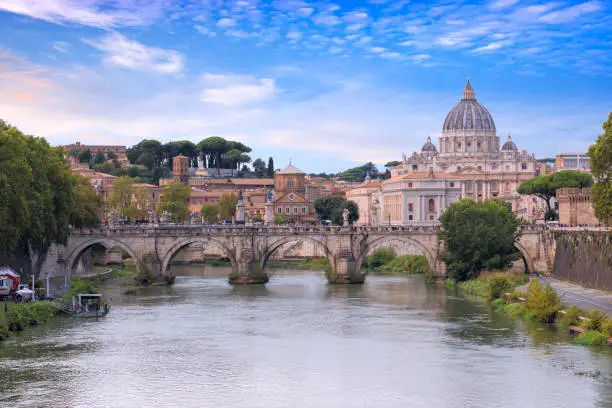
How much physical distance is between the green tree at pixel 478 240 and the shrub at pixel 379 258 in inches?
852

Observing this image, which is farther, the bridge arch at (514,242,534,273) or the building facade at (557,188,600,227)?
the building facade at (557,188,600,227)

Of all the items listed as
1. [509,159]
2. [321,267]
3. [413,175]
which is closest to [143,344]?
[321,267]

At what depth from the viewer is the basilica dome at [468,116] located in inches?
6836

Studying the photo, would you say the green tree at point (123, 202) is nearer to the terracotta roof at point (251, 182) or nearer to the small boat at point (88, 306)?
the terracotta roof at point (251, 182)

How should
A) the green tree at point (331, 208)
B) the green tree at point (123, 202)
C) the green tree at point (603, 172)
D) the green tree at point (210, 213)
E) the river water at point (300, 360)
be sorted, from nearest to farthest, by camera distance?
the river water at point (300, 360), the green tree at point (603, 172), the green tree at point (123, 202), the green tree at point (210, 213), the green tree at point (331, 208)

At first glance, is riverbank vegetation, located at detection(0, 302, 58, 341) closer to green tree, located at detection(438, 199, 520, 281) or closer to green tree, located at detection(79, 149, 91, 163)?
green tree, located at detection(438, 199, 520, 281)

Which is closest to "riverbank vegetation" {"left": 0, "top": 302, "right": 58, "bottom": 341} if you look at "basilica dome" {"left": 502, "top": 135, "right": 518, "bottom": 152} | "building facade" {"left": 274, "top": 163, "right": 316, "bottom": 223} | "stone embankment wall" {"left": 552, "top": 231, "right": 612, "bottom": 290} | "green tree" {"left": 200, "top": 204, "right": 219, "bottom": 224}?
"stone embankment wall" {"left": 552, "top": 231, "right": 612, "bottom": 290}

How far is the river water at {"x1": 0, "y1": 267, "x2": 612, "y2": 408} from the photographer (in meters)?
30.8

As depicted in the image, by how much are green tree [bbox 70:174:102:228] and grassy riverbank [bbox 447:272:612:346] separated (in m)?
24.5

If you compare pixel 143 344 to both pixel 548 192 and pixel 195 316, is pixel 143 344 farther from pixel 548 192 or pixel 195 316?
pixel 548 192

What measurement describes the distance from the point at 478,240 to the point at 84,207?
1019 inches

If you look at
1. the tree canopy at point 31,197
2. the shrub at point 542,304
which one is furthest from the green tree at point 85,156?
the shrub at point 542,304

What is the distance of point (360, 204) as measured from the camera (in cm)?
15000

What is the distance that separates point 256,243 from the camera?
6631 centimetres
